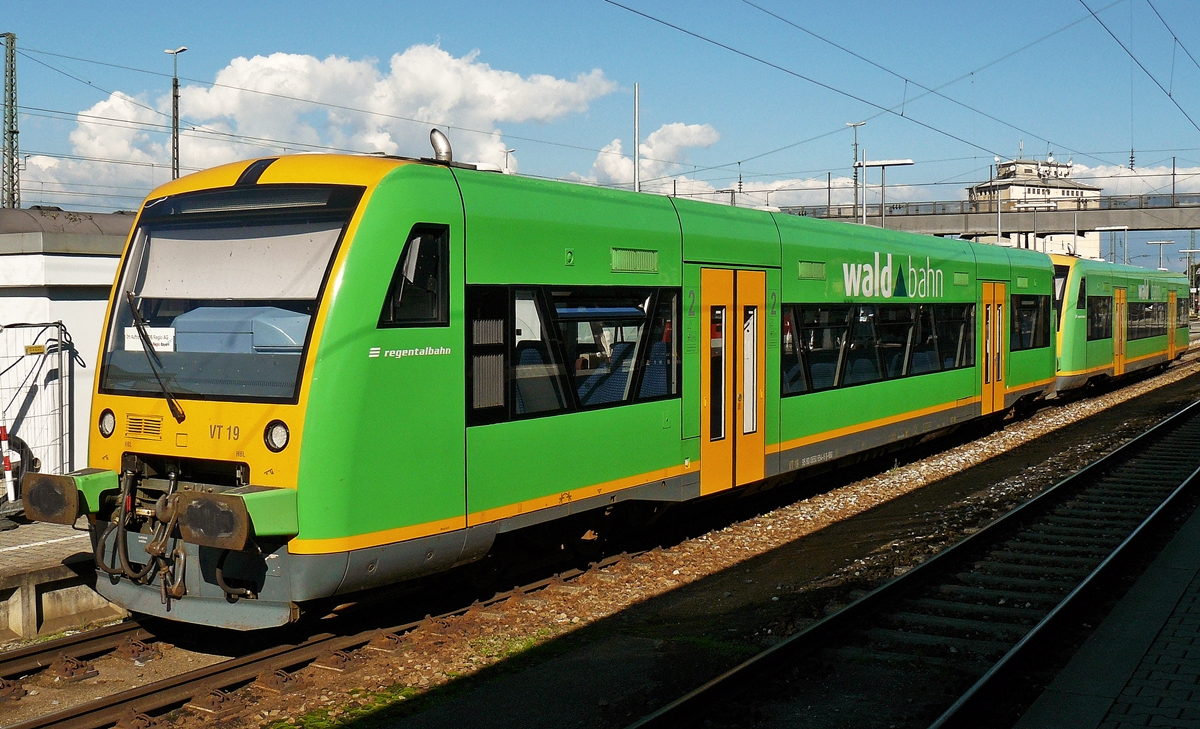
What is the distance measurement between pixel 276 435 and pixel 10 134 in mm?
22584

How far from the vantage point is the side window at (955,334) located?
1486 cm

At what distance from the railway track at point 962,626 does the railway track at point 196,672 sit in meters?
2.25

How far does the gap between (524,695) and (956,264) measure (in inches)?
446

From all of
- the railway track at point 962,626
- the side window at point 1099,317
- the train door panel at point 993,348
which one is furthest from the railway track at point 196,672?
the side window at point 1099,317

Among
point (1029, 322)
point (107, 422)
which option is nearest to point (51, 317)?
point (107, 422)

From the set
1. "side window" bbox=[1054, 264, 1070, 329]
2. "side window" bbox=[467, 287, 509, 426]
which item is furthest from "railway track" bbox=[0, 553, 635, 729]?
"side window" bbox=[1054, 264, 1070, 329]

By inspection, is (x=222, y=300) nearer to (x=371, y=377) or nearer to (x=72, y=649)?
(x=371, y=377)

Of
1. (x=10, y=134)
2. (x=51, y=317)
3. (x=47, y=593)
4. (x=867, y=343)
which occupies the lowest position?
(x=47, y=593)

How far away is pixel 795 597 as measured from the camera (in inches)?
326

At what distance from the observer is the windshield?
6.48 metres

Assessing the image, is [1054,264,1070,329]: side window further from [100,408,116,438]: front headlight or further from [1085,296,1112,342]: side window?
[100,408,116,438]: front headlight

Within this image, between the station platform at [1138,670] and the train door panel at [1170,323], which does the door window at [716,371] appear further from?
the train door panel at [1170,323]

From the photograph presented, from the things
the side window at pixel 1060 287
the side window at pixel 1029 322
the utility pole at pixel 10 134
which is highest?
the utility pole at pixel 10 134

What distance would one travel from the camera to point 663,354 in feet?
29.7
